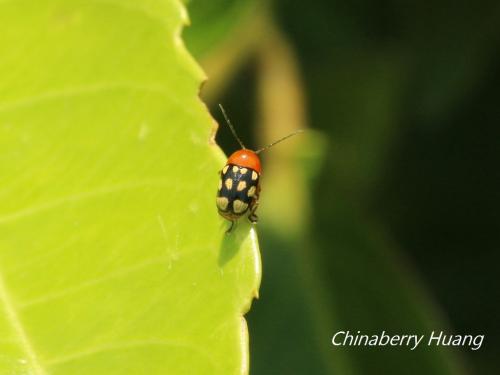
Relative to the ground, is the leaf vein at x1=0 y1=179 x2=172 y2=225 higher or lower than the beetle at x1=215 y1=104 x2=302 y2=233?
higher

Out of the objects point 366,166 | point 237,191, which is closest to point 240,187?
point 237,191

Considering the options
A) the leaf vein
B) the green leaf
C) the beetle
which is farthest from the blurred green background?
the leaf vein

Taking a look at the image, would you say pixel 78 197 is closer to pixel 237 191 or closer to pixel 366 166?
pixel 237 191

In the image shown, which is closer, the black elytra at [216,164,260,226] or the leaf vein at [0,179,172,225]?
the leaf vein at [0,179,172,225]

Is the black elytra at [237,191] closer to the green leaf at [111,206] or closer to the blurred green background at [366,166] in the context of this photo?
the green leaf at [111,206]

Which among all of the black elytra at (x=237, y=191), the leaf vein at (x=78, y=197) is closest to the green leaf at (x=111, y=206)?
the leaf vein at (x=78, y=197)

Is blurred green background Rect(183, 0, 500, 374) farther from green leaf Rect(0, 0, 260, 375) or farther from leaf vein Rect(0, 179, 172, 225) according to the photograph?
leaf vein Rect(0, 179, 172, 225)
